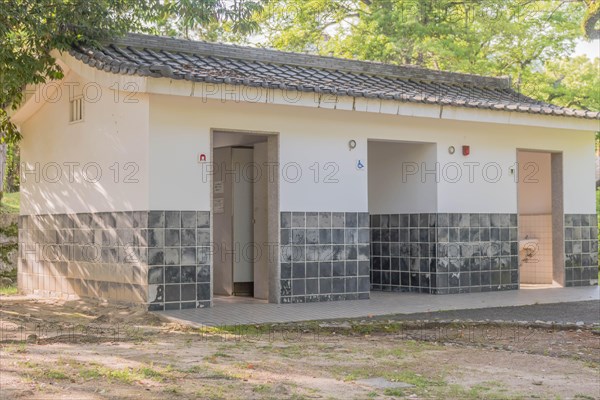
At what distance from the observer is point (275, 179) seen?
488 inches

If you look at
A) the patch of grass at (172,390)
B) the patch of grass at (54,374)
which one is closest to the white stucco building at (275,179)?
the patch of grass at (54,374)

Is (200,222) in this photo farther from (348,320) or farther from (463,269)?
(463,269)

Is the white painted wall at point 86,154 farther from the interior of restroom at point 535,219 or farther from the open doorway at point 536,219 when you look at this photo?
the interior of restroom at point 535,219

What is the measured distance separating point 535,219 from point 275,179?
6979 millimetres

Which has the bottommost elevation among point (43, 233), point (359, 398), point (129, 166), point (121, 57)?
A: point (359, 398)

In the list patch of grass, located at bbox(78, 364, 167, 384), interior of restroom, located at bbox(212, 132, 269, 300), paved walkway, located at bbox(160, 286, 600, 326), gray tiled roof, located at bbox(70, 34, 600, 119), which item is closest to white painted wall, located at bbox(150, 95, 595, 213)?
Result: gray tiled roof, located at bbox(70, 34, 600, 119)

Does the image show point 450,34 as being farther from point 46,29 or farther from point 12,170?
point 46,29

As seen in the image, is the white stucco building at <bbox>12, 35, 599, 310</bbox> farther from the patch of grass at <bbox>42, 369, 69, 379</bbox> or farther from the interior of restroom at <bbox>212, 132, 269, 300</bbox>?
the patch of grass at <bbox>42, 369, 69, 379</bbox>

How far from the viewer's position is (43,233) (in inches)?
551

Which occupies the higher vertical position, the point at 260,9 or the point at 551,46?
the point at 551,46

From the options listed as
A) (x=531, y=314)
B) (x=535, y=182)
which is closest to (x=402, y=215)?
(x=531, y=314)

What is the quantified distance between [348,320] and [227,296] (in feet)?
12.7

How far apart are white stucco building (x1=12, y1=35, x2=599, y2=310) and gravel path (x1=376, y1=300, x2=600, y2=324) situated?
81.3 inches

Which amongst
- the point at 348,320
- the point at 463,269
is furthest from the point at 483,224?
the point at 348,320
